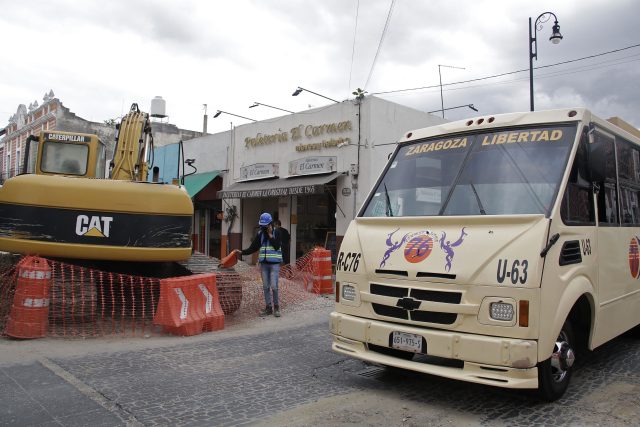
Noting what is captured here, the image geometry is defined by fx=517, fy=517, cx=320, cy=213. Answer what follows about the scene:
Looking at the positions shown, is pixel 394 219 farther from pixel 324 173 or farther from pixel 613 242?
pixel 324 173

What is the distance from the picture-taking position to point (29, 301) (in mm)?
6746

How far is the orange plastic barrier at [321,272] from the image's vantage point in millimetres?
11867

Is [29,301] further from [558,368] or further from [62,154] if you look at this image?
[558,368]

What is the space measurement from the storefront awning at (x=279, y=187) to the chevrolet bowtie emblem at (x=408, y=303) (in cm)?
1003

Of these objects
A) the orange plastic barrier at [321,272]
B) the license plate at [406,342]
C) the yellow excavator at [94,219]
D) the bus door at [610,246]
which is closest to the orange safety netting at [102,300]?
the yellow excavator at [94,219]

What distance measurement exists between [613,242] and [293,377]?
3.84 m

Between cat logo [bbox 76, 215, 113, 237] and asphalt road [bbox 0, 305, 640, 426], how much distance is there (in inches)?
60.7

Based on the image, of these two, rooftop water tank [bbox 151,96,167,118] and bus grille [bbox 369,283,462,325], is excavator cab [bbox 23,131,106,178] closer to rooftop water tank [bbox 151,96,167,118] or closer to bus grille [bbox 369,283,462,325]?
bus grille [bbox 369,283,462,325]

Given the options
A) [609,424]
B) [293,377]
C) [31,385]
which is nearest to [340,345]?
[293,377]

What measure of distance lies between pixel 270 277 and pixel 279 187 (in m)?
7.17

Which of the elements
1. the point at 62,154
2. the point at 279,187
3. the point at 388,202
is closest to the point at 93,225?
the point at 62,154

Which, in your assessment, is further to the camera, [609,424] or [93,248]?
[93,248]

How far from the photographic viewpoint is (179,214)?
7863 millimetres

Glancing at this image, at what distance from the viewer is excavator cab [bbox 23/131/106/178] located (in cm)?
864
